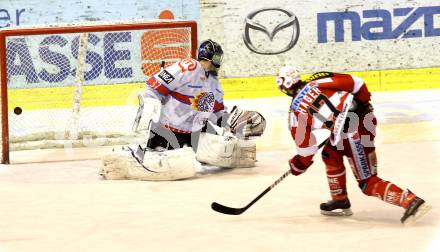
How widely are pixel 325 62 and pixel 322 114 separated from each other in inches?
247

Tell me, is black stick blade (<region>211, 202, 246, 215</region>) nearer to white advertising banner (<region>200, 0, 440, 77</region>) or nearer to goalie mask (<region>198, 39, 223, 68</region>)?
goalie mask (<region>198, 39, 223, 68</region>)

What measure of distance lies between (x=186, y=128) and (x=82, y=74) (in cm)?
196

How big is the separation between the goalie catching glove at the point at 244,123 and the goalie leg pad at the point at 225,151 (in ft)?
0.31

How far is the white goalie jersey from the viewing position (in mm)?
7383

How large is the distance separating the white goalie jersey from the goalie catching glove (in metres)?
0.20

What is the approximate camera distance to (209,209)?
20.6 ft

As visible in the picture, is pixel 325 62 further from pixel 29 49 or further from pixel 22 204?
pixel 22 204

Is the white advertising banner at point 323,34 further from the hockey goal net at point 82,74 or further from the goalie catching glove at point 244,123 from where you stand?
the goalie catching glove at point 244,123

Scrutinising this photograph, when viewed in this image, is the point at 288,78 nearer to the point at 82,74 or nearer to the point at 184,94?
the point at 184,94

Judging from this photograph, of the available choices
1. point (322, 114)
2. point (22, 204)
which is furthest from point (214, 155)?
point (322, 114)

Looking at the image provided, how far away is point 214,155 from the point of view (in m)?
7.68

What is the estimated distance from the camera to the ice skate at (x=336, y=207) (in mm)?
5910

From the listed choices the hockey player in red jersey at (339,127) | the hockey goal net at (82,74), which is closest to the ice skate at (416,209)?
the hockey player in red jersey at (339,127)

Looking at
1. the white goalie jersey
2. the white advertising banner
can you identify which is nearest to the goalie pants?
the white goalie jersey
